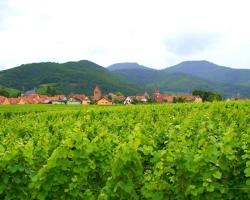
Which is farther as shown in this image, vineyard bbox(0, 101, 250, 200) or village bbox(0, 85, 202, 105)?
village bbox(0, 85, 202, 105)

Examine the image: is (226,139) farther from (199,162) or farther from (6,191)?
(6,191)

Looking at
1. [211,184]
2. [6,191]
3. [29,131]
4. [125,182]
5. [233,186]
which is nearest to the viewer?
[211,184]

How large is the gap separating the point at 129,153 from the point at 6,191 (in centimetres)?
239

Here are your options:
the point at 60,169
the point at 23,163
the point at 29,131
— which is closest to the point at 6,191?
the point at 23,163

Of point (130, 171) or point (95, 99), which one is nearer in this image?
point (130, 171)

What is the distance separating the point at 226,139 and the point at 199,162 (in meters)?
0.56

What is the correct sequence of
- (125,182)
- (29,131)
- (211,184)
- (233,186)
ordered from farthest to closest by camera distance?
(29,131)
(233,186)
(125,182)
(211,184)

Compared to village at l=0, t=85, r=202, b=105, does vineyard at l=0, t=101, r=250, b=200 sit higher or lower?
higher

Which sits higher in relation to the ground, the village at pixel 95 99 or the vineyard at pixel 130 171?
the vineyard at pixel 130 171

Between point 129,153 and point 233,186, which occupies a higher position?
point 129,153

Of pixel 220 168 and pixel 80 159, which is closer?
pixel 220 168

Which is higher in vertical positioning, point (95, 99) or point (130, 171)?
point (130, 171)

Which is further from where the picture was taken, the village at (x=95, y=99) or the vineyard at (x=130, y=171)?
the village at (x=95, y=99)

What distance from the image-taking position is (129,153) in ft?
19.2
